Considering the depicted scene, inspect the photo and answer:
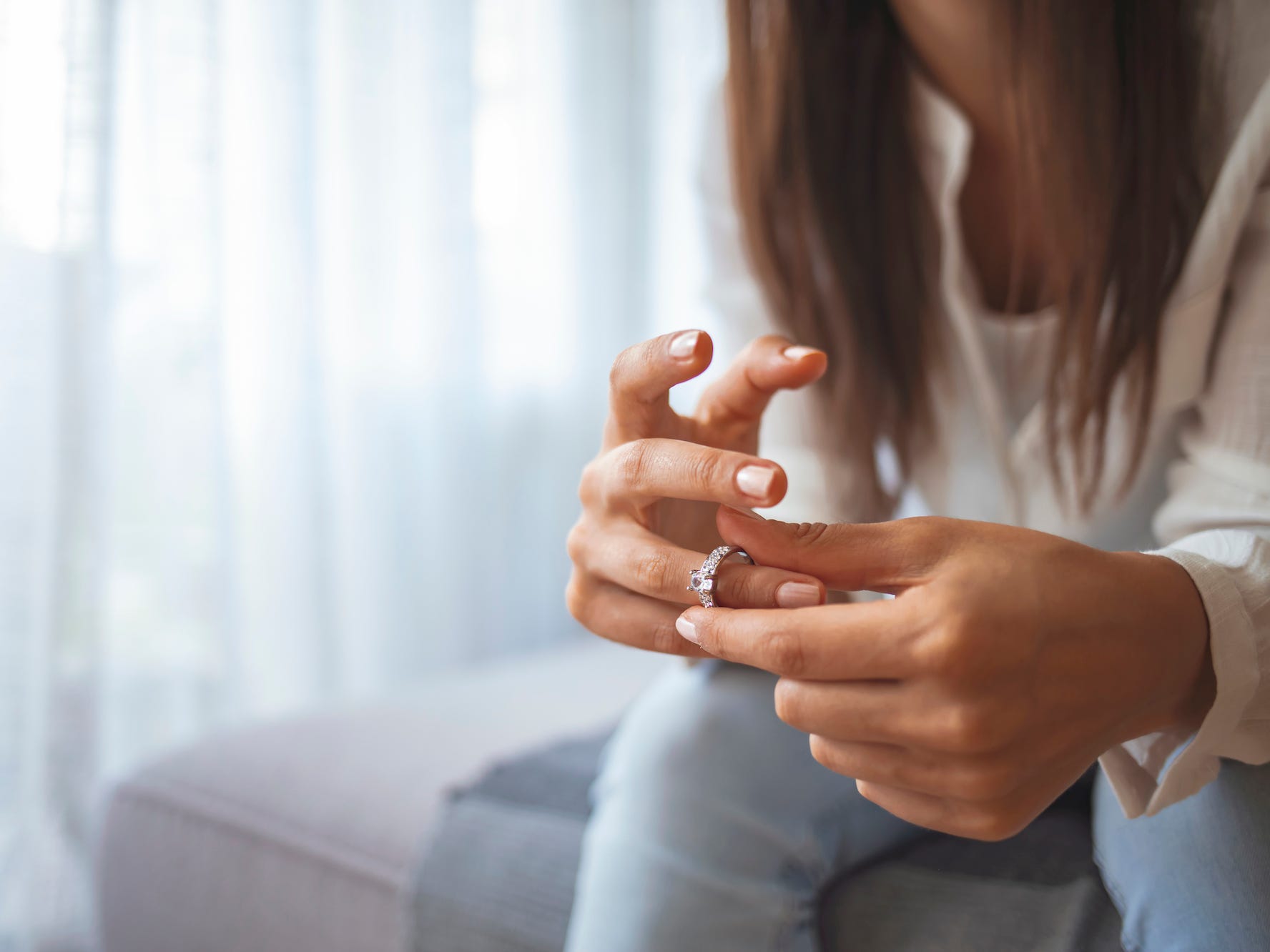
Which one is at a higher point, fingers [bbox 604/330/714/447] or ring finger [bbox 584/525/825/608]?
fingers [bbox 604/330/714/447]

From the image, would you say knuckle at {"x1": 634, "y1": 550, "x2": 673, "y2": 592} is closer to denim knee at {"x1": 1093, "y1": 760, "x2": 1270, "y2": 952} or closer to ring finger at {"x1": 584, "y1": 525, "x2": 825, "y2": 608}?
ring finger at {"x1": 584, "y1": 525, "x2": 825, "y2": 608}

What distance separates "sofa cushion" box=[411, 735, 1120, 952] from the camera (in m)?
0.56

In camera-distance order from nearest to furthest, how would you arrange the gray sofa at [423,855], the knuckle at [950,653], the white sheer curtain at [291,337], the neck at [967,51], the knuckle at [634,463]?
1. the knuckle at [950,653]
2. the knuckle at [634,463]
3. the gray sofa at [423,855]
4. the neck at [967,51]
5. the white sheer curtain at [291,337]

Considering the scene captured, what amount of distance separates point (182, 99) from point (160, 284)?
27 cm

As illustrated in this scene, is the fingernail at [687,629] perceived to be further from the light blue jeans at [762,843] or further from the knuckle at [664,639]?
the light blue jeans at [762,843]

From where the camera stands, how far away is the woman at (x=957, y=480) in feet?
1.38

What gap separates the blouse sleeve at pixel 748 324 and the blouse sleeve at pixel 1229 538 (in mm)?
273

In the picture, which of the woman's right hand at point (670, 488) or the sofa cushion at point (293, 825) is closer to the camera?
the woman's right hand at point (670, 488)

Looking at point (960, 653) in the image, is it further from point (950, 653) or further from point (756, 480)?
point (756, 480)

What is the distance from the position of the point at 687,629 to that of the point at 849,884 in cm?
29

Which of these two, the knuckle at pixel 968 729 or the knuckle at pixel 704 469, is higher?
the knuckle at pixel 704 469

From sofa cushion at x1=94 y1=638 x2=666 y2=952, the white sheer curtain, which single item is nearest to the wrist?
sofa cushion at x1=94 y1=638 x2=666 y2=952

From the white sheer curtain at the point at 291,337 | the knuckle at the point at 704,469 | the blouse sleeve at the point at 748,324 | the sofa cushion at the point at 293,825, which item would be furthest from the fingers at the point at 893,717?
the white sheer curtain at the point at 291,337

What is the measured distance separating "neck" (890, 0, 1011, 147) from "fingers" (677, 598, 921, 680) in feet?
1.81
